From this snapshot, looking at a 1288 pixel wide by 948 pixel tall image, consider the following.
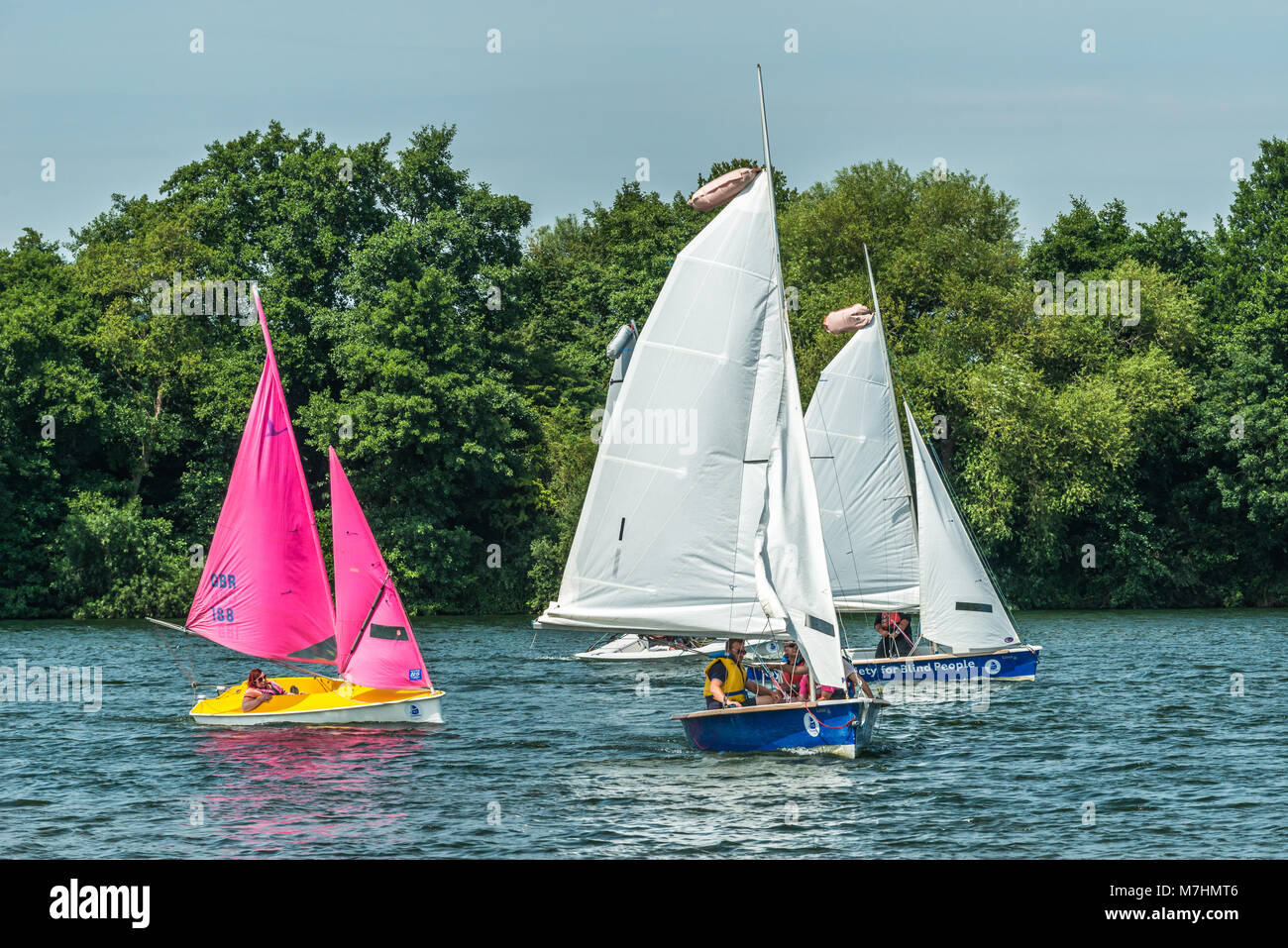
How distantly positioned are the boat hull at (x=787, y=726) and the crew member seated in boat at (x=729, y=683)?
1.53 ft

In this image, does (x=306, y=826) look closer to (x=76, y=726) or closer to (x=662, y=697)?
(x=76, y=726)

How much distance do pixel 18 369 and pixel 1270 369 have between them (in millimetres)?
59865

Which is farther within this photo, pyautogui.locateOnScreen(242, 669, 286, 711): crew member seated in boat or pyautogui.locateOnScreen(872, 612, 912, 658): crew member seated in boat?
pyautogui.locateOnScreen(872, 612, 912, 658): crew member seated in boat

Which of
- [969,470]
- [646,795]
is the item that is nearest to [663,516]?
[646,795]

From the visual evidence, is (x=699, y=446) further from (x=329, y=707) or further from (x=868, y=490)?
(x=868, y=490)

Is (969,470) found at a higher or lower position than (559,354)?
lower

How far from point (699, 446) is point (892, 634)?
56.6 feet

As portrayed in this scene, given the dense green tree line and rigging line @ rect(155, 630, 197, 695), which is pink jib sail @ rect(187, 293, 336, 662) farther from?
the dense green tree line

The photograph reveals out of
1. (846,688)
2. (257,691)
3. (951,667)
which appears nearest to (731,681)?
(846,688)

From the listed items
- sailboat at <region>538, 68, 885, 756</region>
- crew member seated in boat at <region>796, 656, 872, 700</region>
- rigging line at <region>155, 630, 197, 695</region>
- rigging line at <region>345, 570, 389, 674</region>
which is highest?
sailboat at <region>538, 68, 885, 756</region>

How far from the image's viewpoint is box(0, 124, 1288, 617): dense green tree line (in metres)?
71.4

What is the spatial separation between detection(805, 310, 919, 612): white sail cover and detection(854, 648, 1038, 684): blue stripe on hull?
2.43 metres

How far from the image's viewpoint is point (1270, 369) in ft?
242

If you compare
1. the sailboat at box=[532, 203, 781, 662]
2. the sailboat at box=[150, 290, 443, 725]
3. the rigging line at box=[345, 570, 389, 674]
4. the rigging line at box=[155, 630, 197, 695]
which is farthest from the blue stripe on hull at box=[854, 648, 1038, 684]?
the rigging line at box=[155, 630, 197, 695]
